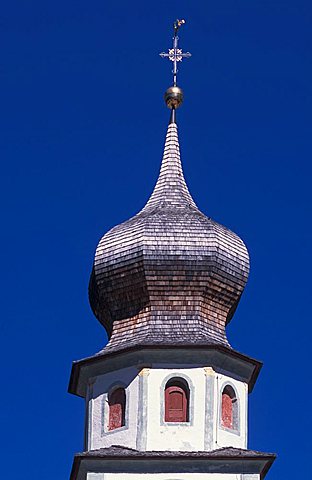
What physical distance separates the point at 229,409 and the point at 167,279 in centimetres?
309

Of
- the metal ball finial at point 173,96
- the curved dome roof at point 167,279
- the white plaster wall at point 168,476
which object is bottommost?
the white plaster wall at point 168,476

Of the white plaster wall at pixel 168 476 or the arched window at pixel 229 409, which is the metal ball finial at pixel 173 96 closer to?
the arched window at pixel 229 409

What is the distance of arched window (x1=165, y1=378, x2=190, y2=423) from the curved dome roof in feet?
2.89

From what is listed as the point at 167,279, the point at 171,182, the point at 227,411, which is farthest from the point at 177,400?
the point at 171,182

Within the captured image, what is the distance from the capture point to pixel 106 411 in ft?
145

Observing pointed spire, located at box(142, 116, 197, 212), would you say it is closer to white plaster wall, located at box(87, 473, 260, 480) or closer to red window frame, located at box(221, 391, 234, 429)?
red window frame, located at box(221, 391, 234, 429)

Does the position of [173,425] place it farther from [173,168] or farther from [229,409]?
[173,168]

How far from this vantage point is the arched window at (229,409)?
44094mm

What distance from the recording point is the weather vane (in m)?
49.1

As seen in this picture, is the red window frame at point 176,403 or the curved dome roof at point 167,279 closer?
the red window frame at point 176,403

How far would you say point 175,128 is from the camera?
49.3m

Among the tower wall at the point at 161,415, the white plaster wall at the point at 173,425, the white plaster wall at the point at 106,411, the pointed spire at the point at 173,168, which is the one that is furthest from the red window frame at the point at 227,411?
the pointed spire at the point at 173,168

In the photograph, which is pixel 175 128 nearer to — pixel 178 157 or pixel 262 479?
pixel 178 157

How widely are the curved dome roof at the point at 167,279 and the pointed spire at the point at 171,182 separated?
85 centimetres
